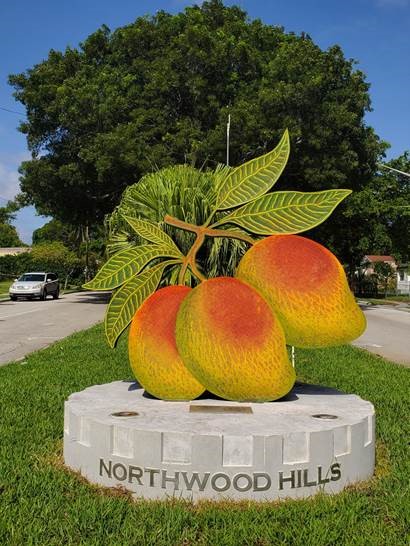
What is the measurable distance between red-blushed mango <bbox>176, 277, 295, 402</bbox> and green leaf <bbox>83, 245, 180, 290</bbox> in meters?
0.82

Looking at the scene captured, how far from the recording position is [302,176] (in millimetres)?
25828

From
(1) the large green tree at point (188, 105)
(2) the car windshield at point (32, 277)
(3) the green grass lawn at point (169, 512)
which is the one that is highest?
(1) the large green tree at point (188, 105)

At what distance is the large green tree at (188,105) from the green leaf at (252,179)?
689 inches

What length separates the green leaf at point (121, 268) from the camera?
16.0ft

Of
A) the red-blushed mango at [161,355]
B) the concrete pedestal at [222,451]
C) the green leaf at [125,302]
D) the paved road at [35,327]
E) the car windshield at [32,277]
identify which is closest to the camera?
the concrete pedestal at [222,451]

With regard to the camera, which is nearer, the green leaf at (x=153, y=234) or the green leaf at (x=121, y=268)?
the green leaf at (x=121, y=268)

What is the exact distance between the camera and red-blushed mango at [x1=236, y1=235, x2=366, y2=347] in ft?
14.1

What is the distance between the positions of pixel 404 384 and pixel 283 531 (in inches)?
209

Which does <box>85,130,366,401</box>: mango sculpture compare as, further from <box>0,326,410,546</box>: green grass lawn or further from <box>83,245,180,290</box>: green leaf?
<box>0,326,410,546</box>: green grass lawn

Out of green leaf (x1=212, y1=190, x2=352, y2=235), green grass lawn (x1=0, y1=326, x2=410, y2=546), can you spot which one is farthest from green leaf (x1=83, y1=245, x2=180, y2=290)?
green grass lawn (x1=0, y1=326, x2=410, y2=546)

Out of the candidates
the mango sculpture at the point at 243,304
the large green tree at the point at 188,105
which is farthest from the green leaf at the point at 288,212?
the large green tree at the point at 188,105

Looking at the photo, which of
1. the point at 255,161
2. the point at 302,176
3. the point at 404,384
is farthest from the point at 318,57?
the point at 255,161

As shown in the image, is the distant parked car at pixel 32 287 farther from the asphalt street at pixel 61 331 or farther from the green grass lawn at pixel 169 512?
the green grass lawn at pixel 169 512

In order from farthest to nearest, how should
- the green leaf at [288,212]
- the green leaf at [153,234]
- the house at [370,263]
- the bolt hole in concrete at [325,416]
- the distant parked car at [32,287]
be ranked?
the house at [370,263] < the distant parked car at [32,287] < the green leaf at [153,234] < the green leaf at [288,212] < the bolt hole in concrete at [325,416]
